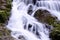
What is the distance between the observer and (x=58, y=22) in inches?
432

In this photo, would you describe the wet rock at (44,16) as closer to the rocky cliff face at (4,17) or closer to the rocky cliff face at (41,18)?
the rocky cliff face at (41,18)

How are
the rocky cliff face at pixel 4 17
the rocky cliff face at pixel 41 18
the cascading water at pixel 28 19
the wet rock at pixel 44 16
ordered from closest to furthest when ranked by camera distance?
the rocky cliff face at pixel 4 17
the rocky cliff face at pixel 41 18
the cascading water at pixel 28 19
the wet rock at pixel 44 16

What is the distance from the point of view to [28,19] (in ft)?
37.4

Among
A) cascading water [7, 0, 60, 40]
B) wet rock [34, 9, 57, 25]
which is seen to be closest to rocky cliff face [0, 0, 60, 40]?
wet rock [34, 9, 57, 25]

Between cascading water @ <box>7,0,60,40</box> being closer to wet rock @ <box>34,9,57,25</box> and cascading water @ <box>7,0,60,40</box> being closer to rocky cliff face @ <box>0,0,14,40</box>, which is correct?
wet rock @ <box>34,9,57,25</box>

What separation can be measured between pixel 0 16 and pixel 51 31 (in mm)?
2676

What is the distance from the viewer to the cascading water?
10047 millimetres

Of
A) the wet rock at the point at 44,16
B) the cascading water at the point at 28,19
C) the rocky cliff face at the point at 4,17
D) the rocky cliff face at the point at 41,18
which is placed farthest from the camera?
the wet rock at the point at 44,16

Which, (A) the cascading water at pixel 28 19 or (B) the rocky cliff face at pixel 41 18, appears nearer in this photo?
(B) the rocky cliff face at pixel 41 18

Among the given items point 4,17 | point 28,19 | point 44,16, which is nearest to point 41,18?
point 44,16

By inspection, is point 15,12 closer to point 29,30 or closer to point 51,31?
point 29,30

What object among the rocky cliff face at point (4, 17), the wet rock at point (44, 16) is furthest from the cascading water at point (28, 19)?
the rocky cliff face at point (4, 17)

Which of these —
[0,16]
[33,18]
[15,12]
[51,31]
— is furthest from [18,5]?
[51,31]

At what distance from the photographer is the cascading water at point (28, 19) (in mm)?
10047
